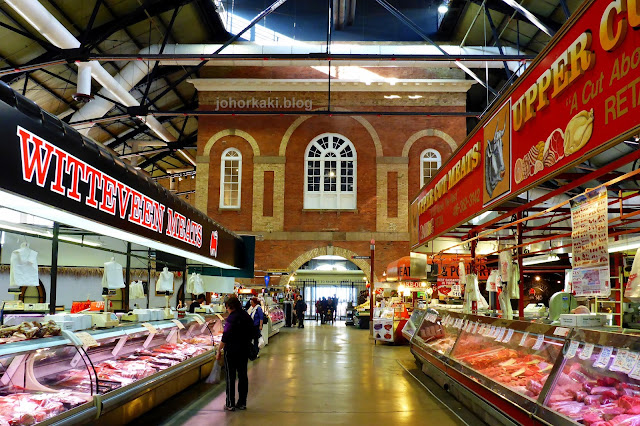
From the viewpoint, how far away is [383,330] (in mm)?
16203

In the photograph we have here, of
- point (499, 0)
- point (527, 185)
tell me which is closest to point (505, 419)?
point (527, 185)

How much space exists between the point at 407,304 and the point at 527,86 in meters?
14.2

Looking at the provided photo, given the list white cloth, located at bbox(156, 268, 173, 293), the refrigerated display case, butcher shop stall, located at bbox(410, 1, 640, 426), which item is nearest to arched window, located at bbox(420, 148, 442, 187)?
the refrigerated display case

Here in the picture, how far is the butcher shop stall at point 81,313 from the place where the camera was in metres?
4.34

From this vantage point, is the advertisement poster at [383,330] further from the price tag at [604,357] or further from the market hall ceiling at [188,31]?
the price tag at [604,357]

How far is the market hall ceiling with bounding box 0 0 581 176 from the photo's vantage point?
51.5ft

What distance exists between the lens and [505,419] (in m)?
5.02

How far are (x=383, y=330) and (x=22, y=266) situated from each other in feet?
36.6

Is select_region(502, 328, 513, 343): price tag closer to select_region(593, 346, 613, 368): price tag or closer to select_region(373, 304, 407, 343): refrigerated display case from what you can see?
select_region(593, 346, 613, 368): price tag

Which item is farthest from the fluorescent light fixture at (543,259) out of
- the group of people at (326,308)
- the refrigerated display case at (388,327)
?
the group of people at (326,308)

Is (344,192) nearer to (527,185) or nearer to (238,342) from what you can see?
(238,342)

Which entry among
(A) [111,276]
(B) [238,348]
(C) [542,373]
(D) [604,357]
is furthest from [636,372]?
(A) [111,276]

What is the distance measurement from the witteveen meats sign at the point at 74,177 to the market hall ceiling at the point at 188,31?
24.5 feet

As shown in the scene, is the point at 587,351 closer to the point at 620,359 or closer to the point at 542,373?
the point at 620,359
